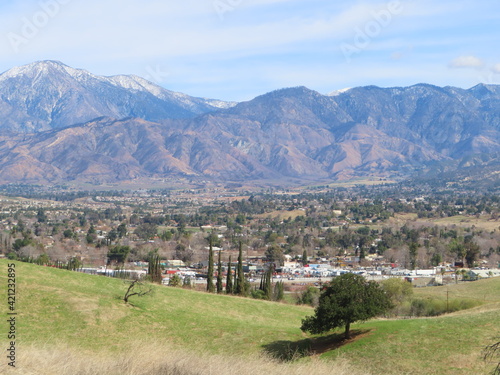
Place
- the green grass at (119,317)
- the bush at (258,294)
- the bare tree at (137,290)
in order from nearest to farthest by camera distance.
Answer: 1. the green grass at (119,317)
2. the bare tree at (137,290)
3. the bush at (258,294)

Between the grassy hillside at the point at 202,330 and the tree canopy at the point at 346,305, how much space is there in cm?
115

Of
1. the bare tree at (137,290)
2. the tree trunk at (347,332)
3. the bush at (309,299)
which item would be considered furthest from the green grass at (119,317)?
the bush at (309,299)

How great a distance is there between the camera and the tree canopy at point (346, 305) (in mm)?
38344

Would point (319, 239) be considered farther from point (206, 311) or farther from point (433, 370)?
point (433, 370)

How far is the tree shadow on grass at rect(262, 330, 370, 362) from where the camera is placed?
1501 inches

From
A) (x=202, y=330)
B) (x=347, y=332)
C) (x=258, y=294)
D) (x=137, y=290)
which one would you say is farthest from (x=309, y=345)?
(x=258, y=294)

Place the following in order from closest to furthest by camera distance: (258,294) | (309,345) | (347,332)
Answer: (347,332) < (309,345) < (258,294)

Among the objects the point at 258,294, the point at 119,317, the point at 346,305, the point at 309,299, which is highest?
the point at 346,305

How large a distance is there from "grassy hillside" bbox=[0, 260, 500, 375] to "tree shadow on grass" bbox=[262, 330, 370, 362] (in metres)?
0.07

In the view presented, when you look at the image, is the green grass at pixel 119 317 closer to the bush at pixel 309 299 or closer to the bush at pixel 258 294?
the bush at pixel 258 294

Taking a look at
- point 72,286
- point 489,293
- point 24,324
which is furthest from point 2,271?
point 489,293

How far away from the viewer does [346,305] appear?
127ft

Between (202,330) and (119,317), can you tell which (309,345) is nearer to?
(202,330)

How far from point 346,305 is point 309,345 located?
11.1ft
